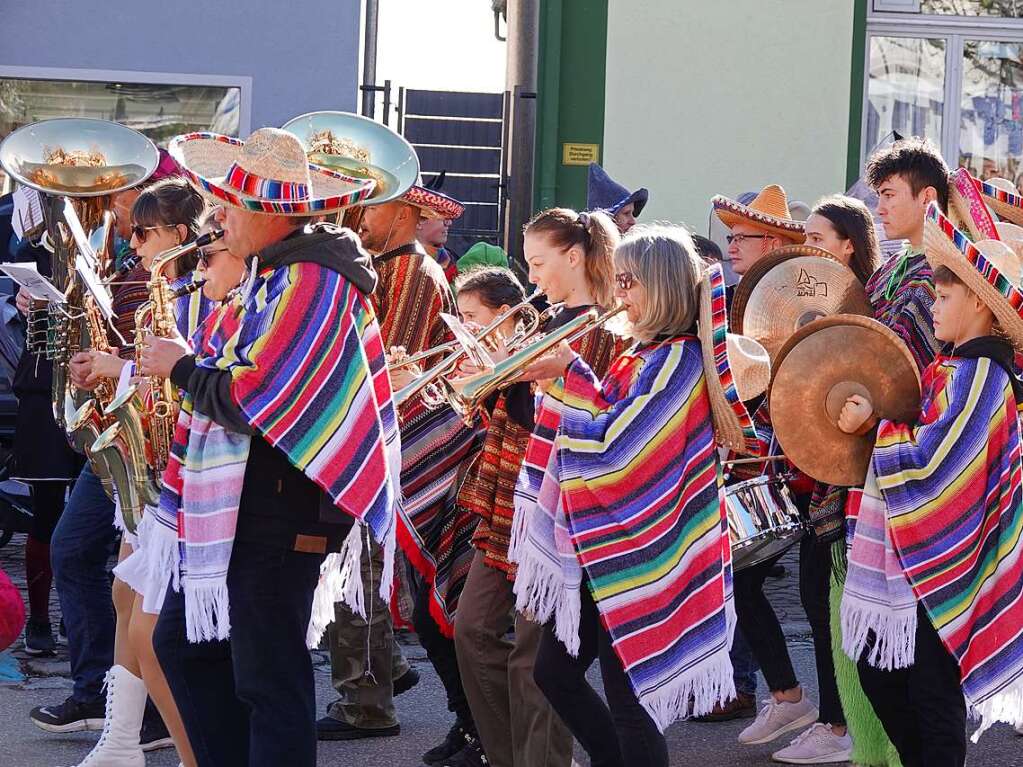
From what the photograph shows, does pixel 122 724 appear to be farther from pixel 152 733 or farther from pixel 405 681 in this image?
pixel 405 681

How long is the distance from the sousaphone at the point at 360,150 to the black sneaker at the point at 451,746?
5.47 ft

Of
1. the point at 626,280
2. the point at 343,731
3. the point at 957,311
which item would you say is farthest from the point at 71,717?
the point at 957,311

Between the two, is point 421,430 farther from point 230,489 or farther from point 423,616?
point 230,489

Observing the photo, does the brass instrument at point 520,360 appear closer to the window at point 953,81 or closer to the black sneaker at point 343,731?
the black sneaker at point 343,731

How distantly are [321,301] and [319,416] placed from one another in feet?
0.86

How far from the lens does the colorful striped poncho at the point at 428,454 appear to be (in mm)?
4961

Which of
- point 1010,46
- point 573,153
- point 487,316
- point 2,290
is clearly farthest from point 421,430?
point 1010,46

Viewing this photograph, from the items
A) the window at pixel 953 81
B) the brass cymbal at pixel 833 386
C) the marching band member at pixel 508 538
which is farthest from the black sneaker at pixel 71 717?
the window at pixel 953 81

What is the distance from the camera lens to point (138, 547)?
4.66 metres

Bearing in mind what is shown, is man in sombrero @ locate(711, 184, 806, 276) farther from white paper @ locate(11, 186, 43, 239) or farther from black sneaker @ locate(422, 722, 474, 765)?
white paper @ locate(11, 186, 43, 239)

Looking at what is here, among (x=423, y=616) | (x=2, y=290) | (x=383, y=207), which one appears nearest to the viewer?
(x=423, y=616)

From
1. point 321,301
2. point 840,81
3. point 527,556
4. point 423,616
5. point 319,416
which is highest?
point 840,81

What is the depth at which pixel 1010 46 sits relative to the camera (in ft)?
37.0

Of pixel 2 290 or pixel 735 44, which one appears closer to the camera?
pixel 2 290
